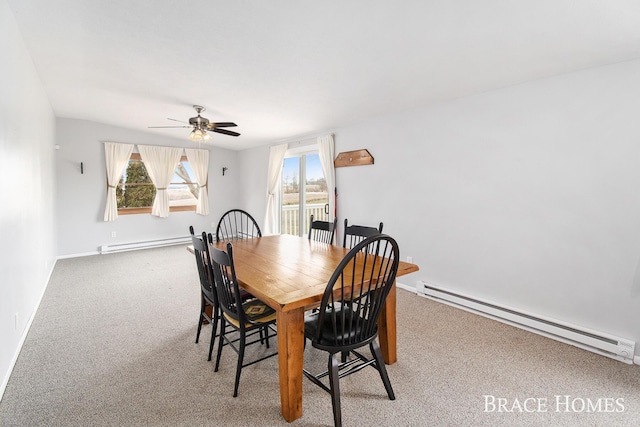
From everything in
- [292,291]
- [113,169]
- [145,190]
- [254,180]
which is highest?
[113,169]

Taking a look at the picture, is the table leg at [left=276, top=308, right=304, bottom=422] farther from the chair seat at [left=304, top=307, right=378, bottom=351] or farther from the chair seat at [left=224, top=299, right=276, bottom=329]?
the chair seat at [left=224, top=299, right=276, bottom=329]

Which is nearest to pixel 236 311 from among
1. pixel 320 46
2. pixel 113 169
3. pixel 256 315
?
pixel 256 315

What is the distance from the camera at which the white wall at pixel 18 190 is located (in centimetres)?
213

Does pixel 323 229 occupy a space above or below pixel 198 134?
below

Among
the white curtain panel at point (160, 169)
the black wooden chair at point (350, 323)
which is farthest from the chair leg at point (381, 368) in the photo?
the white curtain panel at point (160, 169)

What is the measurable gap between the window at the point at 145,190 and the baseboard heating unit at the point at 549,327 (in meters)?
5.81

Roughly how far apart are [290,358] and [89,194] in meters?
6.10

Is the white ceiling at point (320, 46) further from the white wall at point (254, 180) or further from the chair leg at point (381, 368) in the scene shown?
the white wall at point (254, 180)

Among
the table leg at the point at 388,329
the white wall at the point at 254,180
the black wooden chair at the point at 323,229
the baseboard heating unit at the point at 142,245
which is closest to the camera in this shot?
the table leg at the point at 388,329

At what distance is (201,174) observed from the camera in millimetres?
7109

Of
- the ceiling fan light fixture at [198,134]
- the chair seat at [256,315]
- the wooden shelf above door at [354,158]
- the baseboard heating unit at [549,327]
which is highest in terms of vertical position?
the ceiling fan light fixture at [198,134]

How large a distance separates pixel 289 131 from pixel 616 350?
479cm

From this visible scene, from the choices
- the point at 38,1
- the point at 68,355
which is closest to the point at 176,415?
the point at 68,355

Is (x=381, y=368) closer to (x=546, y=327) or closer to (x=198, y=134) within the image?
(x=546, y=327)
